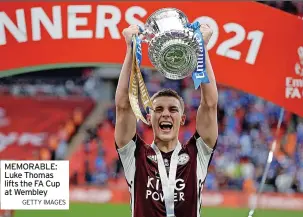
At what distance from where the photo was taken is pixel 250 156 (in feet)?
28.1

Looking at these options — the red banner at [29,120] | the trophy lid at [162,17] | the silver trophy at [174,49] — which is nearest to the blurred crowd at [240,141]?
the red banner at [29,120]

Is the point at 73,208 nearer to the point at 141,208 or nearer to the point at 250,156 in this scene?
the point at 250,156

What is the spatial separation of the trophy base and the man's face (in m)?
0.17

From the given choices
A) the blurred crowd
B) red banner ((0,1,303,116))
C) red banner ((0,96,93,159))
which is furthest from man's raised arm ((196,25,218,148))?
red banner ((0,96,93,159))

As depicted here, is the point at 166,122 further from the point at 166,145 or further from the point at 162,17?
the point at 162,17

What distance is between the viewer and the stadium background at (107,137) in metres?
7.98

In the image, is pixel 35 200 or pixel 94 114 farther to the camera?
pixel 94 114

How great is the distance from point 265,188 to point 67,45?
3.40 m

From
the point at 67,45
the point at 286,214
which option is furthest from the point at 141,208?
the point at 286,214

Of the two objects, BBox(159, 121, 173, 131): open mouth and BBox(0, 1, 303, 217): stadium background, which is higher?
BBox(159, 121, 173, 131): open mouth

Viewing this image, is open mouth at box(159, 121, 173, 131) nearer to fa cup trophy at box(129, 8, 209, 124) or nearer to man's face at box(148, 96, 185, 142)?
man's face at box(148, 96, 185, 142)
